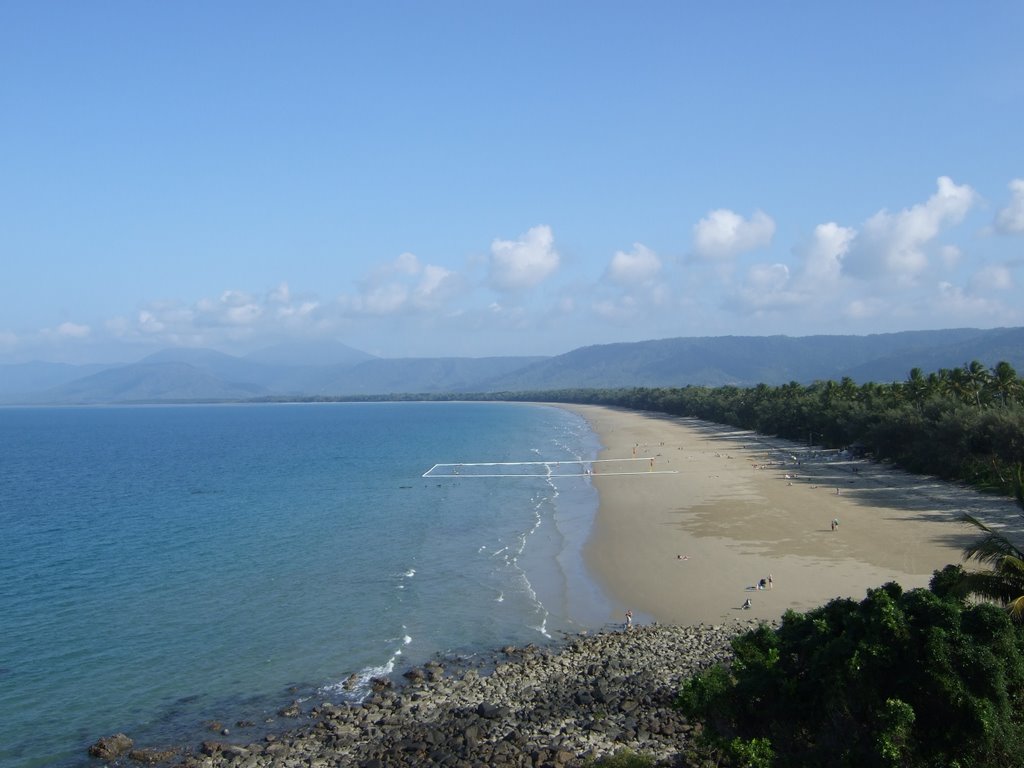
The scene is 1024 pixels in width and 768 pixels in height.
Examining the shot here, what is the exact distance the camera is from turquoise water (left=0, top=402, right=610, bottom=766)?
20625 mm

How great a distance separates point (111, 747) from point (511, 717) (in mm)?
8920

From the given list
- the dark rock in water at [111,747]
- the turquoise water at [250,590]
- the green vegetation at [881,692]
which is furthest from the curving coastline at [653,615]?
the green vegetation at [881,692]

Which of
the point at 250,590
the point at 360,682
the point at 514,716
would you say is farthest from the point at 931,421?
the point at 360,682

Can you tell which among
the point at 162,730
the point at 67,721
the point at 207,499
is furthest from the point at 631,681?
the point at 207,499

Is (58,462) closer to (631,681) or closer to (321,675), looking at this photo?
(321,675)

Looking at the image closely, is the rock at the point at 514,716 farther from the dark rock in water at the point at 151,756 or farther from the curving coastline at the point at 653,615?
the dark rock in water at the point at 151,756

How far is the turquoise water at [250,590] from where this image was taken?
20.6 metres

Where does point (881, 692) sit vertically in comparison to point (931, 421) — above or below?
below

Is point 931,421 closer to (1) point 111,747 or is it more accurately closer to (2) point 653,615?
(2) point 653,615

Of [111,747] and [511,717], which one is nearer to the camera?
[111,747]

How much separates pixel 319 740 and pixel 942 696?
12.6 metres

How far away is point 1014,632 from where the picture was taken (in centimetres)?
1216

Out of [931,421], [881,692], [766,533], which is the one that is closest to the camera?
[881,692]

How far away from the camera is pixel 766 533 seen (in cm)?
3759
